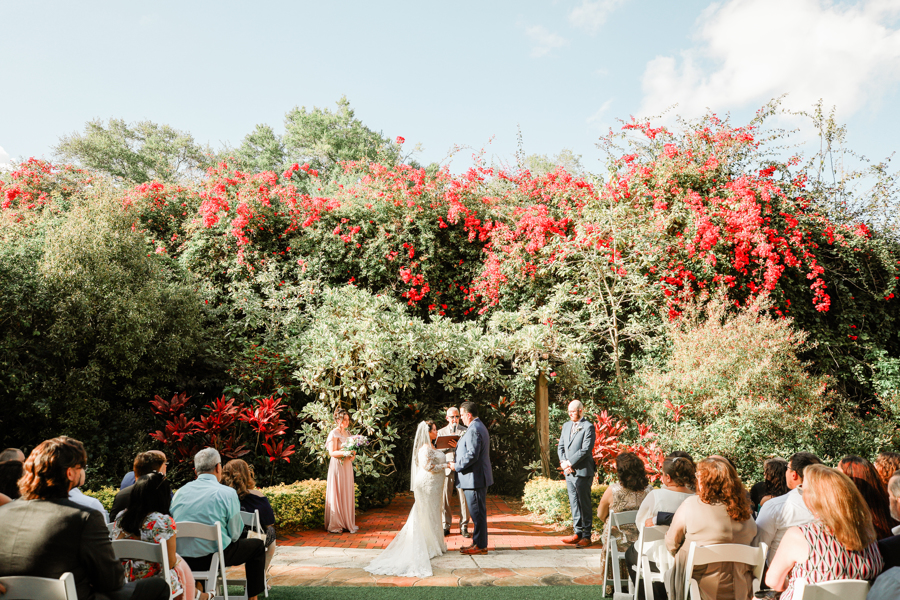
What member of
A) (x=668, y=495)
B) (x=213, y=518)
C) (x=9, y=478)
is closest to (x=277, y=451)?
(x=213, y=518)

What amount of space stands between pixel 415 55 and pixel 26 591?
8936 mm

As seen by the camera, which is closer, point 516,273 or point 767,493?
point 767,493

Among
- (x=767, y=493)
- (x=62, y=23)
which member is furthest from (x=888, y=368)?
(x=62, y=23)

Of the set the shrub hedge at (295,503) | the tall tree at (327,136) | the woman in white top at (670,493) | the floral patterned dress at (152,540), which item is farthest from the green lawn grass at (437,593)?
the tall tree at (327,136)

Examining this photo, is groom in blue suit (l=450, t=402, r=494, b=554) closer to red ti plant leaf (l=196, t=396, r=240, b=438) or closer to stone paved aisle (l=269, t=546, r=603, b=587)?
stone paved aisle (l=269, t=546, r=603, b=587)

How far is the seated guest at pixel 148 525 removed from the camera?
3055 mm

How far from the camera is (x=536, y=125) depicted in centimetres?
1164

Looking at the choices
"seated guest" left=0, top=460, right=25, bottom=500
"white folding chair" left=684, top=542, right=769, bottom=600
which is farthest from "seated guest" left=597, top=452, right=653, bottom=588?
"seated guest" left=0, top=460, right=25, bottom=500

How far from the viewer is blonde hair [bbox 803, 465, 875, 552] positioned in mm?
2490

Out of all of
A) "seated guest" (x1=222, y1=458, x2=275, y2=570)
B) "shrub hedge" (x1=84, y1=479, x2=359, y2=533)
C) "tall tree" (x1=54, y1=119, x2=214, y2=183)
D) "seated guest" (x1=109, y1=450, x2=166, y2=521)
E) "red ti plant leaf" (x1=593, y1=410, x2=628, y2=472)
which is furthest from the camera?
"tall tree" (x1=54, y1=119, x2=214, y2=183)

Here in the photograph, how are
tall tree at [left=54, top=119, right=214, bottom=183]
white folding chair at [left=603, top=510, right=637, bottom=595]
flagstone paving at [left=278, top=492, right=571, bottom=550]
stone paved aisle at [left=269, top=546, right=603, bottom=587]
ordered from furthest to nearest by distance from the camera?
tall tree at [left=54, top=119, right=214, bottom=183]
flagstone paving at [left=278, top=492, right=571, bottom=550]
stone paved aisle at [left=269, top=546, right=603, bottom=587]
white folding chair at [left=603, top=510, right=637, bottom=595]

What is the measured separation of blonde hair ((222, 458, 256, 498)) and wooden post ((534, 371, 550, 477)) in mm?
5167

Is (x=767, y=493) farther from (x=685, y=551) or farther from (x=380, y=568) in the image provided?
(x=380, y=568)

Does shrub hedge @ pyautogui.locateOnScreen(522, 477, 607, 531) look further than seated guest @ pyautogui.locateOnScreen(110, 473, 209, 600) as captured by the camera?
Yes
